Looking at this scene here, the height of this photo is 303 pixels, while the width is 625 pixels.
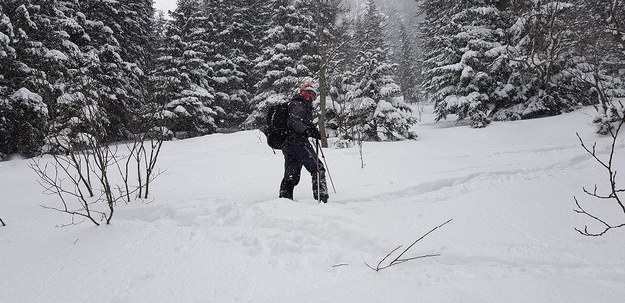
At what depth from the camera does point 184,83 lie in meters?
18.9

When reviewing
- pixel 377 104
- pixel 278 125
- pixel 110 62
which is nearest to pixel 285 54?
pixel 377 104

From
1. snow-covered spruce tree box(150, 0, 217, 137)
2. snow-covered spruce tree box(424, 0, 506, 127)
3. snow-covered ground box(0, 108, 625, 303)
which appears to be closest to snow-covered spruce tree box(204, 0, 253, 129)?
snow-covered spruce tree box(150, 0, 217, 137)

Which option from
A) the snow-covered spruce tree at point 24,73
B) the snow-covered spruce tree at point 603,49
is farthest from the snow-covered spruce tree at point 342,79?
the snow-covered spruce tree at point 24,73

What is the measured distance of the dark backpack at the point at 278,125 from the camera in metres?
4.46

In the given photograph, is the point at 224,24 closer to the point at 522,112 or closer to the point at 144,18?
the point at 144,18

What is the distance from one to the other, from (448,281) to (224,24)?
81.4ft

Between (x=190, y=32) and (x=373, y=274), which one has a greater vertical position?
(x=190, y=32)

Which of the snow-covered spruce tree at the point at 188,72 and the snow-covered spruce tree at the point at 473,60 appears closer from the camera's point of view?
the snow-covered spruce tree at the point at 473,60

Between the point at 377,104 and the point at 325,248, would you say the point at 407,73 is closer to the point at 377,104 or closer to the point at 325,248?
the point at 377,104

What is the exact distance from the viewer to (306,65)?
1753 cm

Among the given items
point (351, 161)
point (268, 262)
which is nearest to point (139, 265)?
point (268, 262)

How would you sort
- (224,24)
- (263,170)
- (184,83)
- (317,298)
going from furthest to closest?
(224,24) < (184,83) < (263,170) < (317,298)

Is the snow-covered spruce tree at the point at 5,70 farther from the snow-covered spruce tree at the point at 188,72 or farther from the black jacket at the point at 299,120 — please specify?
the black jacket at the point at 299,120

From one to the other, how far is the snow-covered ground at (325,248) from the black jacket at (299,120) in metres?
1.07
